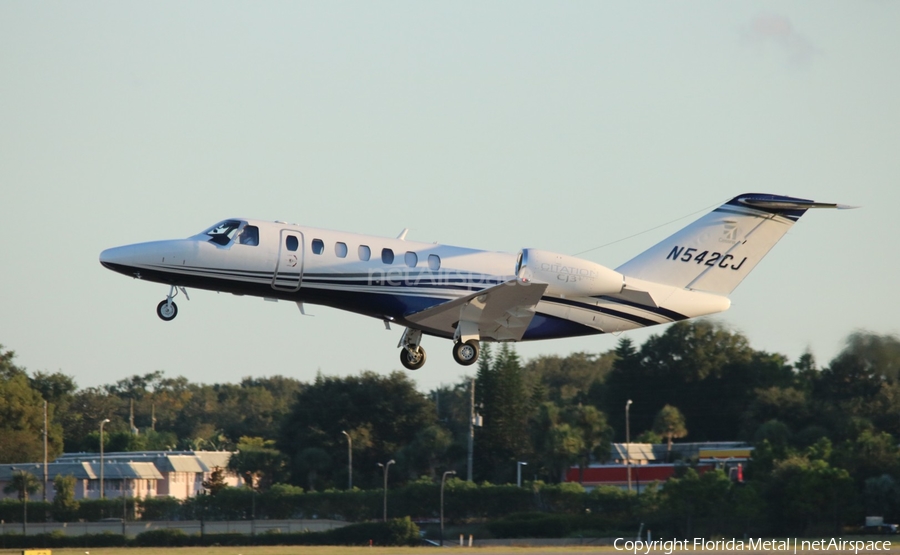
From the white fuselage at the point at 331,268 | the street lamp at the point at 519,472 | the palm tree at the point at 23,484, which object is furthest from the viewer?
the street lamp at the point at 519,472

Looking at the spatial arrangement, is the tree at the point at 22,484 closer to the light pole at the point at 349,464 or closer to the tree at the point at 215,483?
the tree at the point at 215,483

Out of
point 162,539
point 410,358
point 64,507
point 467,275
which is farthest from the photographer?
point 64,507

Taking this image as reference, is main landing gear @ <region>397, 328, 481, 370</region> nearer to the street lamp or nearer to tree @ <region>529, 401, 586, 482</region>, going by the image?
the street lamp

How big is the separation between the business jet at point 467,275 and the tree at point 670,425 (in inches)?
1514

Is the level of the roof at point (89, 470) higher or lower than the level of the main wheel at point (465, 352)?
lower

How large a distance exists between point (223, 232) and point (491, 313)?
20.7 ft

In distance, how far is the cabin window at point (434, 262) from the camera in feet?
89.9

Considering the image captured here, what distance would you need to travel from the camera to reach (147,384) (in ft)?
402

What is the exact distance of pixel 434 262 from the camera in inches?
1081

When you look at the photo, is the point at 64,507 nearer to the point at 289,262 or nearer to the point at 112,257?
the point at 112,257

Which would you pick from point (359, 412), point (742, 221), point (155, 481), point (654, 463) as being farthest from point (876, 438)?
point (155, 481)

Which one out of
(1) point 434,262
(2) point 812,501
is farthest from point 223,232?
(2) point 812,501

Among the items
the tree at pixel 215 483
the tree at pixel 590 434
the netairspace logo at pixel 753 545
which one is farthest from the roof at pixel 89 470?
the netairspace logo at pixel 753 545

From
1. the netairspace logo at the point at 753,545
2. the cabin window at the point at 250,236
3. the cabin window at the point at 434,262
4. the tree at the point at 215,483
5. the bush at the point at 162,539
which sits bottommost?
the bush at the point at 162,539
